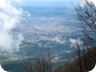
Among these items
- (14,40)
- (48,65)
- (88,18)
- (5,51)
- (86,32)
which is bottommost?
(14,40)

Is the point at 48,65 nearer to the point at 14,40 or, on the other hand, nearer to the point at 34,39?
the point at 34,39

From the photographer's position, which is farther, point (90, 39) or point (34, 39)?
point (34, 39)

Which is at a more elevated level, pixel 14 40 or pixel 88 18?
pixel 88 18

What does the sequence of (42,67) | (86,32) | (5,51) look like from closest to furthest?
(86,32), (42,67), (5,51)

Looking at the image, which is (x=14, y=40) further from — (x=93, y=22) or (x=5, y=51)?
(x=93, y=22)

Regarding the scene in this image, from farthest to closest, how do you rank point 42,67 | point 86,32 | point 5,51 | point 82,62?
point 5,51 → point 82,62 → point 42,67 → point 86,32

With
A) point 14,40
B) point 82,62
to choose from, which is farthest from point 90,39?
Result: point 14,40

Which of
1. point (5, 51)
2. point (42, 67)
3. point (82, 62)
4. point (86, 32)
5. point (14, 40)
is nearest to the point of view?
point (86, 32)

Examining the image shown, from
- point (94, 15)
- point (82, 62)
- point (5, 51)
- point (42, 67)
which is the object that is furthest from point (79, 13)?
point (5, 51)

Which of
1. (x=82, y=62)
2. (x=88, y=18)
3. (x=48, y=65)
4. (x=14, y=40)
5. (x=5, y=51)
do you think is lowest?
(x=14, y=40)
